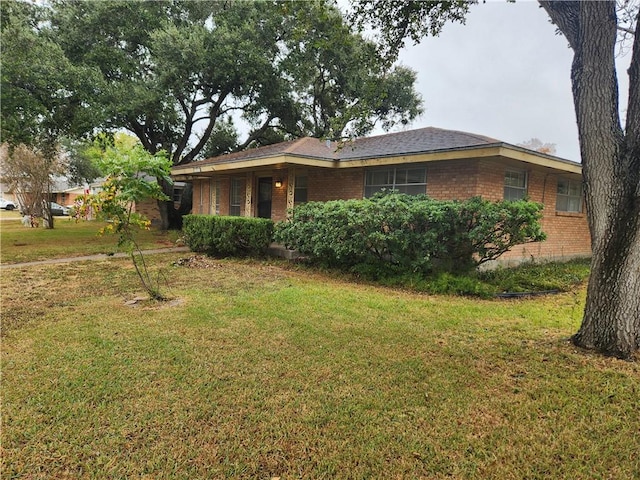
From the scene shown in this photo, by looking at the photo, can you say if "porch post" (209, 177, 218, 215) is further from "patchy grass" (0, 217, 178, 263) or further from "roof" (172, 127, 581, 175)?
"roof" (172, 127, 581, 175)

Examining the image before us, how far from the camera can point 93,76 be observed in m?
13.3

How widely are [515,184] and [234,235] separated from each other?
24.7 feet

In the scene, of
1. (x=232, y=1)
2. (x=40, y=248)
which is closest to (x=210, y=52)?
(x=232, y=1)

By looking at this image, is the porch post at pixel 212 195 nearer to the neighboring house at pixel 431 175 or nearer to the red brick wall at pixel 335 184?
the neighboring house at pixel 431 175

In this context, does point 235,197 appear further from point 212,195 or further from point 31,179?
point 31,179

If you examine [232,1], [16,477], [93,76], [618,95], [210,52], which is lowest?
[16,477]

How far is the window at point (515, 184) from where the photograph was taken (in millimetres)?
9117

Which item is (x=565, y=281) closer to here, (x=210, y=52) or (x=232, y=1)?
(x=210, y=52)

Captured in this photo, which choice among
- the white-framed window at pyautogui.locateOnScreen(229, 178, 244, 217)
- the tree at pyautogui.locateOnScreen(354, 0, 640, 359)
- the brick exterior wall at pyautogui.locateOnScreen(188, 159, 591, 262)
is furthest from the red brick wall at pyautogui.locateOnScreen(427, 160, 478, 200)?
the white-framed window at pyautogui.locateOnScreen(229, 178, 244, 217)

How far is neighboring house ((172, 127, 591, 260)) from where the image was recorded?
8.39 metres

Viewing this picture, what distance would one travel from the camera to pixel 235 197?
15398 millimetres

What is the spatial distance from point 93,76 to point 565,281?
1601 cm

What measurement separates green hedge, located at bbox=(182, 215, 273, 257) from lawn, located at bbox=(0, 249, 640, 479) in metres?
4.79

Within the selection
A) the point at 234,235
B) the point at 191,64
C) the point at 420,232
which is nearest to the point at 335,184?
the point at 234,235
